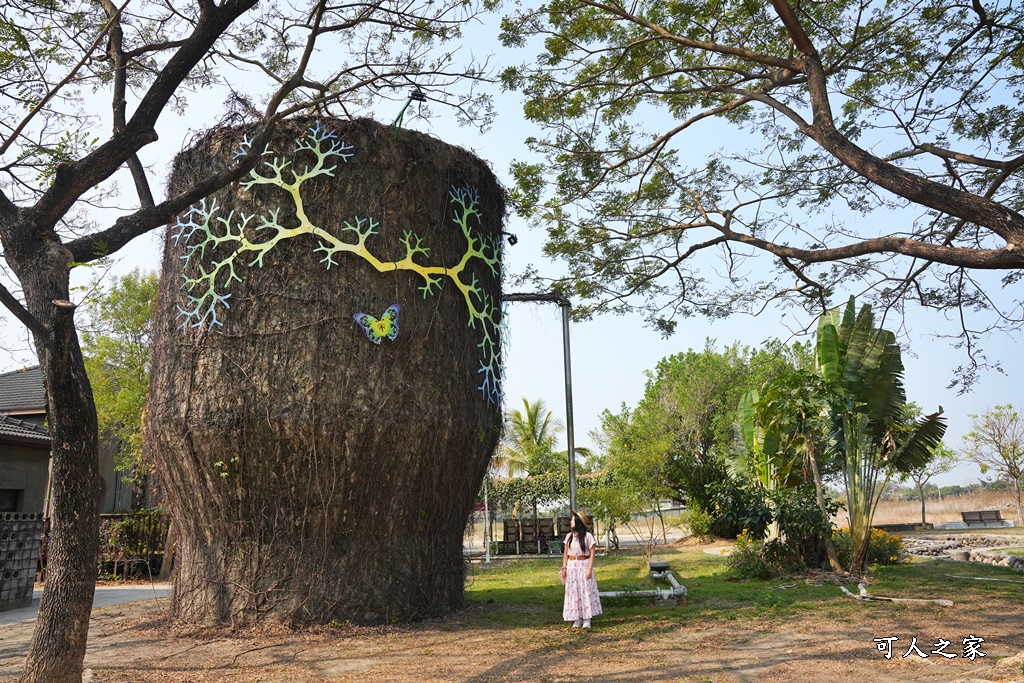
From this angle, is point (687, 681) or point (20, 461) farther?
A: point (20, 461)

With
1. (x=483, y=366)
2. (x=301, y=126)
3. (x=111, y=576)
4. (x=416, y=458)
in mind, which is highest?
(x=301, y=126)

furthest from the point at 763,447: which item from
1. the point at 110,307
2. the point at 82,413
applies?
the point at 110,307

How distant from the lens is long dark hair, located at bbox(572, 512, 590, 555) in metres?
9.38

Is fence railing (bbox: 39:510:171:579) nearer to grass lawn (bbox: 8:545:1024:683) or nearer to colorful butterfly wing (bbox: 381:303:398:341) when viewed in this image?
grass lawn (bbox: 8:545:1024:683)

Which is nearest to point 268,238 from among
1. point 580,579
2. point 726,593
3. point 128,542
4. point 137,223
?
point 137,223

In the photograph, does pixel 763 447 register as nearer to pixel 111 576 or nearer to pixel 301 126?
pixel 301 126

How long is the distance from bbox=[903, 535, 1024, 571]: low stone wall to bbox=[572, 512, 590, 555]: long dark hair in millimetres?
10499

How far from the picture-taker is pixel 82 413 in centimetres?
557

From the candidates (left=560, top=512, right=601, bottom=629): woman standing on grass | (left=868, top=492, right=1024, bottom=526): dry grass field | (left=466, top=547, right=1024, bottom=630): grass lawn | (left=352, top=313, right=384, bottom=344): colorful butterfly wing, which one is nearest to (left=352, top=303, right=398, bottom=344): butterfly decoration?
(left=352, top=313, right=384, bottom=344): colorful butterfly wing

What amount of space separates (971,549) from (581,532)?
16128 millimetres

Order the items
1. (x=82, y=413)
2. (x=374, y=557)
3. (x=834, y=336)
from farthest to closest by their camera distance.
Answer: (x=834, y=336), (x=374, y=557), (x=82, y=413)

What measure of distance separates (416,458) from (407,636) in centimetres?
219

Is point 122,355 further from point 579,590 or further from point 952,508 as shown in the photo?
point 952,508

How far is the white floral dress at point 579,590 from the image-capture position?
9195 millimetres
